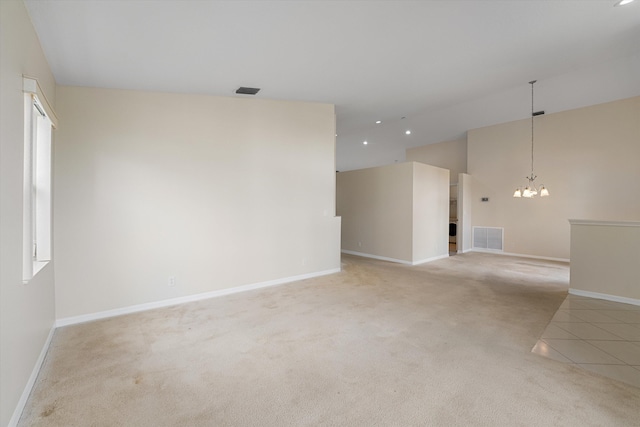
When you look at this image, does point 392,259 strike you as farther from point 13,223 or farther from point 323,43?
point 13,223

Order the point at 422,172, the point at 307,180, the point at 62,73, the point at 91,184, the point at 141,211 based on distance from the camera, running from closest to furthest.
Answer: the point at 62,73 → the point at 91,184 → the point at 141,211 → the point at 307,180 → the point at 422,172

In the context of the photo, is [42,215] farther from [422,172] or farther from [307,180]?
[422,172]

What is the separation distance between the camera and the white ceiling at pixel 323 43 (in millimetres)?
2531

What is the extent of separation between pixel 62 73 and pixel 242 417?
3.80 m

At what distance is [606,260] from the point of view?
406cm

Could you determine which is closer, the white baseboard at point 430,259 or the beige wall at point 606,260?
the beige wall at point 606,260

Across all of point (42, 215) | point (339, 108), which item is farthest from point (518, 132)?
point (42, 215)

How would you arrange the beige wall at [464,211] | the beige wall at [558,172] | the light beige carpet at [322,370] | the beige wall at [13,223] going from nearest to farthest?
the beige wall at [13,223], the light beige carpet at [322,370], the beige wall at [558,172], the beige wall at [464,211]

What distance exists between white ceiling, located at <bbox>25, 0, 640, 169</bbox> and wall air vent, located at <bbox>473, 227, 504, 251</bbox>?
4.59 metres

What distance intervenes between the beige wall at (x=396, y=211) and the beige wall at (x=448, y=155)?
1763 millimetres

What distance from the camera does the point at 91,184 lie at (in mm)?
3455

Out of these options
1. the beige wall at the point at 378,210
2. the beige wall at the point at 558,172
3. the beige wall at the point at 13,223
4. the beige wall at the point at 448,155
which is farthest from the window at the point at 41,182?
the beige wall at the point at 448,155

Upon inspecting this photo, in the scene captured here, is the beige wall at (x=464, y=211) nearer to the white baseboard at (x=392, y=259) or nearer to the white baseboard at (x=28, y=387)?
the white baseboard at (x=392, y=259)

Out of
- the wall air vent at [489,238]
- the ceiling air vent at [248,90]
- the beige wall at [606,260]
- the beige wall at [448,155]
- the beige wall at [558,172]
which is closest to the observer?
the beige wall at [606,260]
